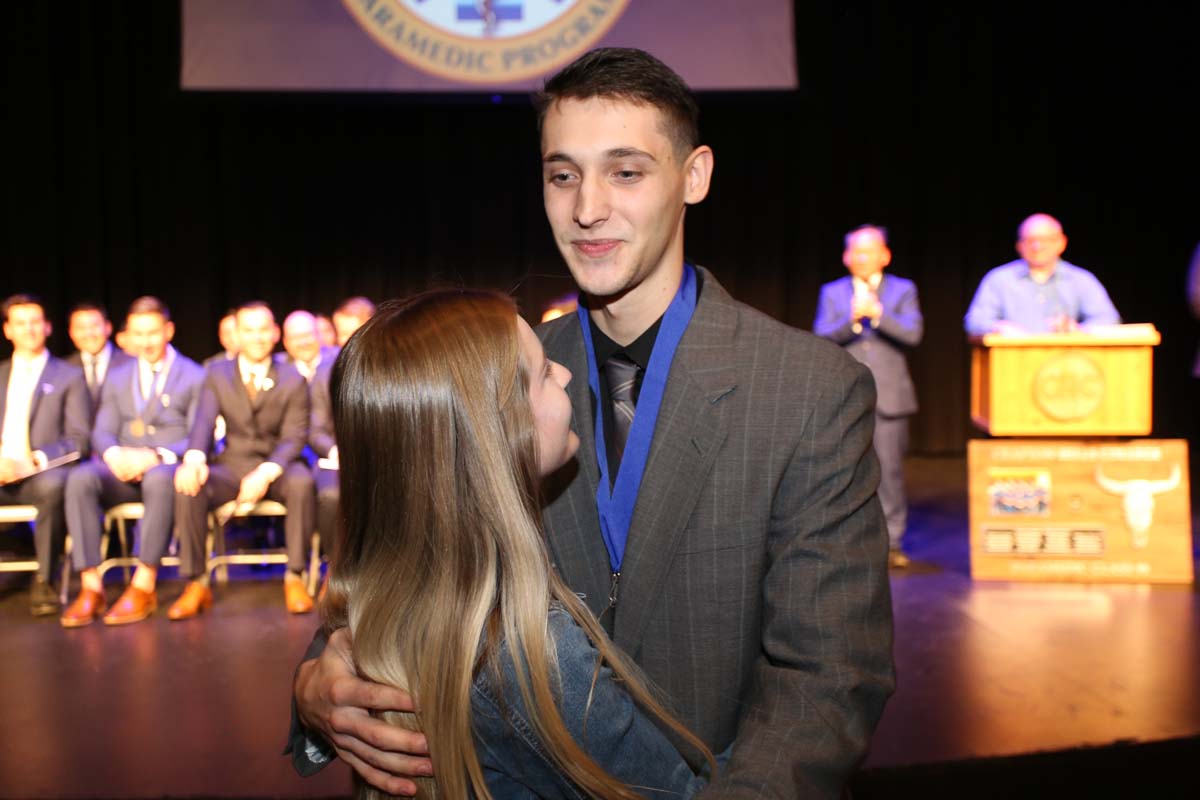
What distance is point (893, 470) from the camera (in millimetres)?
5602

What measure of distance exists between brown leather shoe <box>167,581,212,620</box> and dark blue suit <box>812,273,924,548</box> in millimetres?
3371

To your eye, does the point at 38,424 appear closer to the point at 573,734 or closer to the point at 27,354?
the point at 27,354

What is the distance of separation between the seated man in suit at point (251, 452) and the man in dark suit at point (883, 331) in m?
2.83

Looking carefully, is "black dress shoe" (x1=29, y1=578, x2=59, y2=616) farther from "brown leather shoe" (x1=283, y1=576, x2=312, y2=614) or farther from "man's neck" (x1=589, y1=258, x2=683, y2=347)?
"man's neck" (x1=589, y1=258, x2=683, y2=347)

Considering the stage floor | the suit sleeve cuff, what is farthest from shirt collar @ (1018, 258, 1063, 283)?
the suit sleeve cuff

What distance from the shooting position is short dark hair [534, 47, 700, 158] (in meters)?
1.55

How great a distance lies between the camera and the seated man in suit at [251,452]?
5.17 metres

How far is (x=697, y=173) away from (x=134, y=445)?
4618 millimetres

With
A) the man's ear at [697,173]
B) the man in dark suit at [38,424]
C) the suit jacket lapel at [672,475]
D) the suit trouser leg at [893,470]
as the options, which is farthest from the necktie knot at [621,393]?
the man in dark suit at [38,424]

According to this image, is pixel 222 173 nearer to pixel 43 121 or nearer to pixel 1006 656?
pixel 43 121

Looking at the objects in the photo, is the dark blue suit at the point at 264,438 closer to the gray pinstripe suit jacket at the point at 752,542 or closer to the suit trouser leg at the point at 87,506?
the suit trouser leg at the point at 87,506

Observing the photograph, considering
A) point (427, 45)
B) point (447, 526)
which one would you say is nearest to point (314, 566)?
point (427, 45)

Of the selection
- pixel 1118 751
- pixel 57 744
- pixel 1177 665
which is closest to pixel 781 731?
pixel 1118 751

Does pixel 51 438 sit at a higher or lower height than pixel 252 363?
lower
